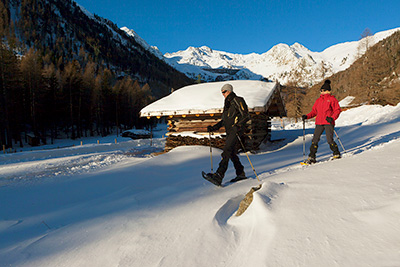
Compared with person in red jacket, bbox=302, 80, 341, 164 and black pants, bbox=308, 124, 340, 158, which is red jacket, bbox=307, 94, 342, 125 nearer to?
person in red jacket, bbox=302, 80, 341, 164

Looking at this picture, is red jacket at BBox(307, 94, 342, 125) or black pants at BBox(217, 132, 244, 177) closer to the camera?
black pants at BBox(217, 132, 244, 177)

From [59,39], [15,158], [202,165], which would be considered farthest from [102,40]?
[202,165]

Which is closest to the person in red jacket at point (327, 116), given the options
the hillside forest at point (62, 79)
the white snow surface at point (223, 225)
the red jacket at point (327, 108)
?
the red jacket at point (327, 108)

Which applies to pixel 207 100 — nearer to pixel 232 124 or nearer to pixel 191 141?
pixel 191 141

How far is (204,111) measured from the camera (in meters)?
9.12

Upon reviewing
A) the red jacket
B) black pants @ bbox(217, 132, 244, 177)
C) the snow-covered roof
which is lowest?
black pants @ bbox(217, 132, 244, 177)

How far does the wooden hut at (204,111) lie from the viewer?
364 inches

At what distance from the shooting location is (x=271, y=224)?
1932 mm

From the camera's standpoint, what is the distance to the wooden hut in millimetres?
9242

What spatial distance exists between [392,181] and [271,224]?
1.64m

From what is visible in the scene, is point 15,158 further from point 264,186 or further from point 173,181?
point 264,186

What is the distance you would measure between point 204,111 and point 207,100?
827mm

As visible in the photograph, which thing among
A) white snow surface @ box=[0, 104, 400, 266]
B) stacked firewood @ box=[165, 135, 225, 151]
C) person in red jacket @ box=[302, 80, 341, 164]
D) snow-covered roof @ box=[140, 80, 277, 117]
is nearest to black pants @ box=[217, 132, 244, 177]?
white snow surface @ box=[0, 104, 400, 266]

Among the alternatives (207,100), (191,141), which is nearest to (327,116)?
(207,100)
